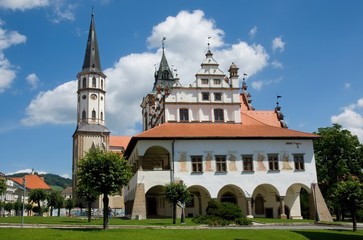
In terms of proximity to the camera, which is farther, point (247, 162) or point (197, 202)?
point (197, 202)

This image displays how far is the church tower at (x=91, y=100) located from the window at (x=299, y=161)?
5169 cm

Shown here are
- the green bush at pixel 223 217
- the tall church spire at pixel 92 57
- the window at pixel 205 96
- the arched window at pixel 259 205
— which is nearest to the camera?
the green bush at pixel 223 217

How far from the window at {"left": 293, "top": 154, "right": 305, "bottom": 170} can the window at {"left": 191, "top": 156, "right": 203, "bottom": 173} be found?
10261 millimetres

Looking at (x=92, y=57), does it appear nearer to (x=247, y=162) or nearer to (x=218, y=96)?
(x=218, y=96)

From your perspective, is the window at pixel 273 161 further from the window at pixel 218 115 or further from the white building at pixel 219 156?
the window at pixel 218 115

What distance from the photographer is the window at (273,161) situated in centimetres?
4328

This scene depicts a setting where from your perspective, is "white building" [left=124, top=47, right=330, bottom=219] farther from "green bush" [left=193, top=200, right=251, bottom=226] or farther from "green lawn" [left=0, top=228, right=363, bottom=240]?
"green lawn" [left=0, top=228, right=363, bottom=240]

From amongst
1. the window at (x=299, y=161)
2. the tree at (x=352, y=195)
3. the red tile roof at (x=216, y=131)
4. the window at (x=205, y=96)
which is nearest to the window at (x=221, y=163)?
the red tile roof at (x=216, y=131)

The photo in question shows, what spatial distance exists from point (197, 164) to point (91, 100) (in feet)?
179

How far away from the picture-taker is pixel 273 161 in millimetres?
43438

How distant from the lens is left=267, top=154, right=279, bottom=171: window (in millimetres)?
43281

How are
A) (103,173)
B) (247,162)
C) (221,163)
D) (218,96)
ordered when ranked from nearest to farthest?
(103,173) → (221,163) → (247,162) → (218,96)

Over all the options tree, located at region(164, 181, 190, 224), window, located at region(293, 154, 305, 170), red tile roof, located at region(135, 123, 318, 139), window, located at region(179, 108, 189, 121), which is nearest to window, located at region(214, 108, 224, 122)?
red tile roof, located at region(135, 123, 318, 139)

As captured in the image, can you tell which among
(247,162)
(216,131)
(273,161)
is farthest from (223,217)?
(216,131)
